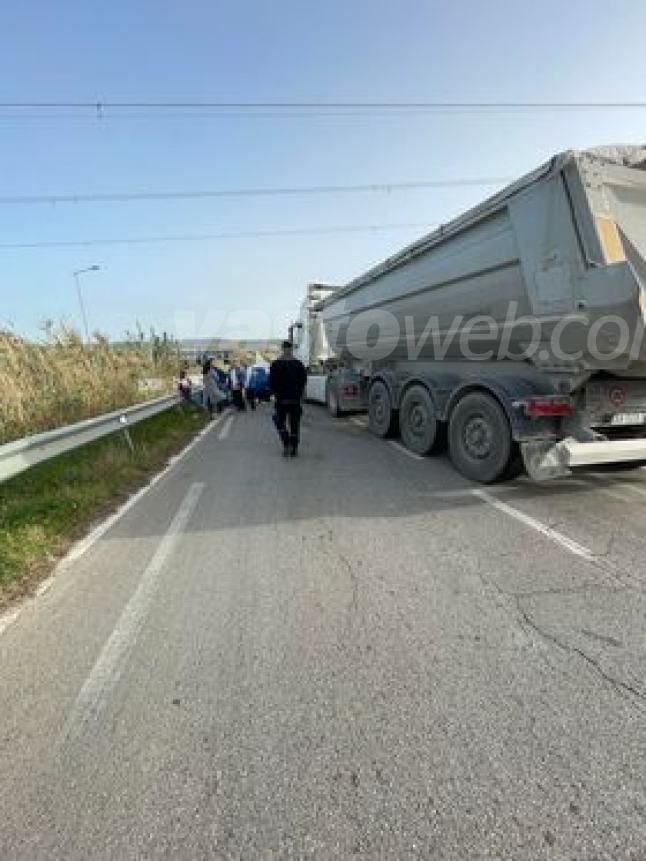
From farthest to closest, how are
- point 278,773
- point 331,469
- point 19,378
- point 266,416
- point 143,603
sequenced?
point 266,416 < point 19,378 < point 331,469 < point 143,603 < point 278,773

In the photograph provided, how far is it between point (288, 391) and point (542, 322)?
4.18m

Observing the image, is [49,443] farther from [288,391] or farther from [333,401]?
[333,401]

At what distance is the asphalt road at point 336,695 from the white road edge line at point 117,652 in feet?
0.05

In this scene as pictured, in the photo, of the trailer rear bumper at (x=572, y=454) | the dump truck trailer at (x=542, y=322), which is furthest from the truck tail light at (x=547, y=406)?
the trailer rear bumper at (x=572, y=454)

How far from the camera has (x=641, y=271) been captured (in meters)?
5.27

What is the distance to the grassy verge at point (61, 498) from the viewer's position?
443 centimetres

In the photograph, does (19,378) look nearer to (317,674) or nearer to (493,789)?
(317,674)

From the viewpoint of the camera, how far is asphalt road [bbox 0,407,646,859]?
1.98 m

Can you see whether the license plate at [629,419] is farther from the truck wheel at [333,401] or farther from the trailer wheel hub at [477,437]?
the truck wheel at [333,401]

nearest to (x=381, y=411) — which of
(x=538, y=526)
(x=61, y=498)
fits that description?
(x=538, y=526)

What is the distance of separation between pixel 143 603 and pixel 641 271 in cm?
528

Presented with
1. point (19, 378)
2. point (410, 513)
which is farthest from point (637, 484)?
point (19, 378)

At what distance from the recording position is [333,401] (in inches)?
555

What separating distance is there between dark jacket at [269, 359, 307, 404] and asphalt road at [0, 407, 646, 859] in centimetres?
390
